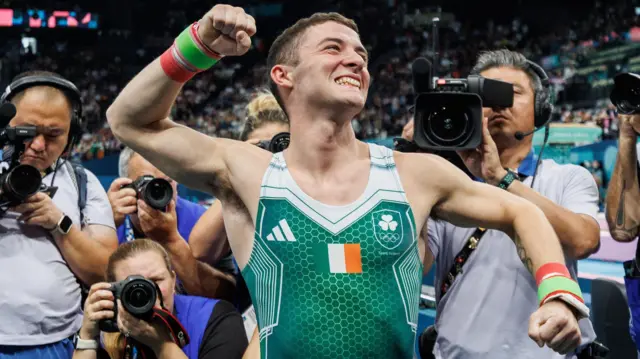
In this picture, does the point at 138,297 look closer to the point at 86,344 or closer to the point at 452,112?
the point at 86,344

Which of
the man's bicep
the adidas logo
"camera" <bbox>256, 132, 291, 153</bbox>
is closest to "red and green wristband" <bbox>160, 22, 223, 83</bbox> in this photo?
the adidas logo

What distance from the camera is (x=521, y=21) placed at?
20.7m

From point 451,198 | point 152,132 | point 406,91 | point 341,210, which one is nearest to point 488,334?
point 451,198

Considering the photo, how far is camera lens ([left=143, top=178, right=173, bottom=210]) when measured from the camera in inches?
116

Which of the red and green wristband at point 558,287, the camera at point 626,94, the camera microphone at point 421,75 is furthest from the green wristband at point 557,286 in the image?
the camera at point 626,94

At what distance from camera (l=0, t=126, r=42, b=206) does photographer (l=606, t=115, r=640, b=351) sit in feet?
6.47

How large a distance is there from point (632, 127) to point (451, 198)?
1001mm

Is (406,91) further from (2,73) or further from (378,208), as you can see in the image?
(378,208)

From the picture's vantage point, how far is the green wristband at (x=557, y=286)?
170cm

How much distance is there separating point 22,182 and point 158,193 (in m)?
0.53

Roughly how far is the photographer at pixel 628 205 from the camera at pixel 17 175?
1.97 metres

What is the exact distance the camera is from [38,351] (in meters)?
2.69

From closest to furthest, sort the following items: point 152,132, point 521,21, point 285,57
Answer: point 152,132
point 285,57
point 521,21

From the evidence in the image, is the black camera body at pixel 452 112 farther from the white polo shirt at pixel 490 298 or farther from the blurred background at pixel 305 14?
the blurred background at pixel 305 14
